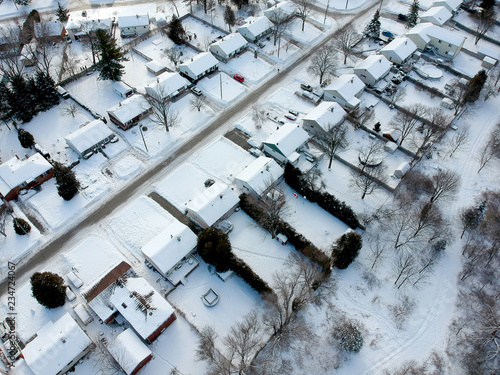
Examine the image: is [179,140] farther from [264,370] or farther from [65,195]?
[264,370]

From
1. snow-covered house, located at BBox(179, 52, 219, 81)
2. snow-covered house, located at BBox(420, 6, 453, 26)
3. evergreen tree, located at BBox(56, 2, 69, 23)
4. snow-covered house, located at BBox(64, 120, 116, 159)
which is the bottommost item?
snow-covered house, located at BBox(64, 120, 116, 159)

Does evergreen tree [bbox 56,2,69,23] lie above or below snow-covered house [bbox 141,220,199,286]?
above

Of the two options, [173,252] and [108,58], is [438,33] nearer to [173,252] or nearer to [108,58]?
[108,58]

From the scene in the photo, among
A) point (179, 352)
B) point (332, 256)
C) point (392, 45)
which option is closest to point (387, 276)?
point (332, 256)

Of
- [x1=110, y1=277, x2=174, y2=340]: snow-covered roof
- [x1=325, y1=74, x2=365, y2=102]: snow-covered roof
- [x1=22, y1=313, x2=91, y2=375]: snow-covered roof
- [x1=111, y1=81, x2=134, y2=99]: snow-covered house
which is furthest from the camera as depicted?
[x1=111, y1=81, x2=134, y2=99]: snow-covered house

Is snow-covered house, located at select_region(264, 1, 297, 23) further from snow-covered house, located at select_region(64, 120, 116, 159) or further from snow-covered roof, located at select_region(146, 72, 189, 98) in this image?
snow-covered house, located at select_region(64, 120, 116, 159)

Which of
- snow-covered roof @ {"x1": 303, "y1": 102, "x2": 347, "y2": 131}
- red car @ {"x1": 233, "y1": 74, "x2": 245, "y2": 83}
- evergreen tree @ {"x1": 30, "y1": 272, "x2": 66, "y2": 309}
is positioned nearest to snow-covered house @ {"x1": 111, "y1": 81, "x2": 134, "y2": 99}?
red car @ {"x1": 233, "y1": 74, "x2": 245, "y2": 83}

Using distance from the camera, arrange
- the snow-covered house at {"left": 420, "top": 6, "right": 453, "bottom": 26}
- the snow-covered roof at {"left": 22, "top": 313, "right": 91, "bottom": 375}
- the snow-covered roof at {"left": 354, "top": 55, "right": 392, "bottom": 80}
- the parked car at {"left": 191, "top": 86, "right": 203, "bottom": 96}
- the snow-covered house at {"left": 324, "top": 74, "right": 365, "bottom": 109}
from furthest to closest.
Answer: the snow-covered house at {"left": 420, "top": 6, "right": 453, "bottom": 26} → the snow-covered roof at {"left": 354, "top": 55, "right": 392, "bottom": 80} → the parked car at {"left": 191, "top": 86, "right": 203, "bottom": 96} → the snow-covered house at {"left": 324, "top": 74, "right": 365, "bottom": 109} → the snow-covered roof at {"left": 22, "top": 313, "right": 91, "bottom": 375}
